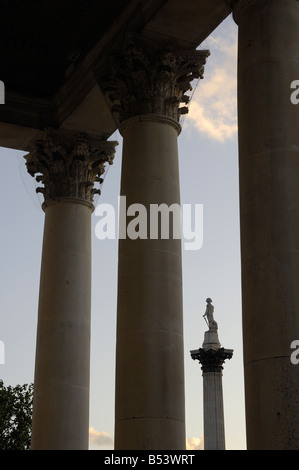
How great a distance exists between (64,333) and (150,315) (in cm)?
1738

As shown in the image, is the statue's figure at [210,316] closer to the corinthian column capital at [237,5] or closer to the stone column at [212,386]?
the stone column at [212,386]

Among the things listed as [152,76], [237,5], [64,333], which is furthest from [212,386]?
[237,5]

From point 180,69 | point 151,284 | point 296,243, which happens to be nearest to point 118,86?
point 180,69

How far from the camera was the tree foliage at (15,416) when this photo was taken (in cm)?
13400

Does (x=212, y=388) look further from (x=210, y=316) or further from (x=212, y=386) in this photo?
(x=210, y=316)

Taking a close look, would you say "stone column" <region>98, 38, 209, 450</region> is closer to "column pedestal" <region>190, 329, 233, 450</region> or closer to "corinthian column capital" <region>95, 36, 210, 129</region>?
"corinthian column capital" <region>95, 36, 210, 129</region>

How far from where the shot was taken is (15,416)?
13825 cm

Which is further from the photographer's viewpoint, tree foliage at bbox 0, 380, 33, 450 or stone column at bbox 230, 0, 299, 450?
tree foliage at bbox 0, 380, 33, 450

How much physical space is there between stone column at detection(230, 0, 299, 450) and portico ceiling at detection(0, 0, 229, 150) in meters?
13.3

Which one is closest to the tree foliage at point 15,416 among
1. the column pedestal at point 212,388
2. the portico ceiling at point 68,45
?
the column pedestal at point 212,388

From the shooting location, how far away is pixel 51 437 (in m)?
61.0

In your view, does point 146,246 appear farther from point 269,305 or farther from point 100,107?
point 100,107

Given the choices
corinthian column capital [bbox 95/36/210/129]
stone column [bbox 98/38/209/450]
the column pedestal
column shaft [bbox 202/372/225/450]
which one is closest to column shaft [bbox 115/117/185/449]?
stone column [bbox 98/38/209/450]

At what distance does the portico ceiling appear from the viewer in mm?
55469
